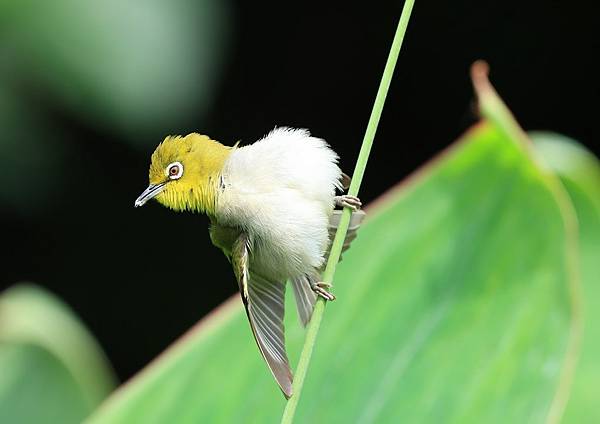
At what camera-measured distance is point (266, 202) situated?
813 mm

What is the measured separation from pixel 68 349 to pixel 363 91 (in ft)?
8.14

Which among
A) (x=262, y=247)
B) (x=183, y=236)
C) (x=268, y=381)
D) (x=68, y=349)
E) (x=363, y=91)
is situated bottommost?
(x=183, y=236)

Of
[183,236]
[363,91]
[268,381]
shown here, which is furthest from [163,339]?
[268,381]

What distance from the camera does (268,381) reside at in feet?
2.90

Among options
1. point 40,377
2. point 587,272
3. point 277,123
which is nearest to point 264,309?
point 40,377

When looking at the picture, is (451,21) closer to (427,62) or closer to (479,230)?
(427,62)

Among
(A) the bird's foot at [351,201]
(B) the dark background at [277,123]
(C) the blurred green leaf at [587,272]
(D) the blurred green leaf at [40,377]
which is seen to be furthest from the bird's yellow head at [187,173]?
(B) the dark background at [277,123]

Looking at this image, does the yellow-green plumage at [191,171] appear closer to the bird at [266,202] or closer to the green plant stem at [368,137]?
the bird at [266,202]

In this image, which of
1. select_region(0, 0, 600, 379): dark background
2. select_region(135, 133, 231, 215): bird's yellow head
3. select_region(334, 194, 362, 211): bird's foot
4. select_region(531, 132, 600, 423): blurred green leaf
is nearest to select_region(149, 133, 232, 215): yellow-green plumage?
select_region(135, 133, 231, 215): bird's yellow head

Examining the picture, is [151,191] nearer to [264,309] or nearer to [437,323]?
[264,309]

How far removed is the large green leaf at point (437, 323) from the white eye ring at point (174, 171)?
19 cm

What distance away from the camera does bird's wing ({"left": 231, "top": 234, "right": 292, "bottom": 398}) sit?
0.70 metres

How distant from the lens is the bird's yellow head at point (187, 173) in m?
0.74

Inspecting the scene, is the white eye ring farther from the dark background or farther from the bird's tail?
the dark background
